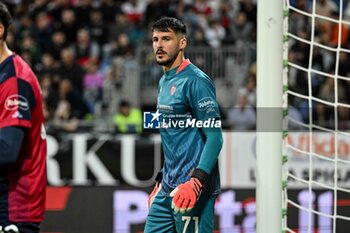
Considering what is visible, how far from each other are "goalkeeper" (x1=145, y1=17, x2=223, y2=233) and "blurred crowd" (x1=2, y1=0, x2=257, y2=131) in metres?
7.65

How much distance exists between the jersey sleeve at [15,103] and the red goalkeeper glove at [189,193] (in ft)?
2.88

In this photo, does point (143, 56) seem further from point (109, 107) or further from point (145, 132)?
point (145, 132)

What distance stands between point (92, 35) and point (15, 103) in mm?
10515

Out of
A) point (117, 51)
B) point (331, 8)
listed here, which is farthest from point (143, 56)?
point (331, 8)

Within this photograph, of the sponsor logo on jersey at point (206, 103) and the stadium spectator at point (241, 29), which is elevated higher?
the stadium spectator at point (241, 29)

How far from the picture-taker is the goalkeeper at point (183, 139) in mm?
4254

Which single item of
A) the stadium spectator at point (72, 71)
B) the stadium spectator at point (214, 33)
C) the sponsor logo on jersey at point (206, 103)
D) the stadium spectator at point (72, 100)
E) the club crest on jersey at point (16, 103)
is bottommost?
the club crest on jersey at point (16, 103)

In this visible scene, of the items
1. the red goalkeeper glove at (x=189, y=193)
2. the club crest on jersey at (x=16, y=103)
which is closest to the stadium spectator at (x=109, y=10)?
the red goalkeeper glove at (x=189, y=193)

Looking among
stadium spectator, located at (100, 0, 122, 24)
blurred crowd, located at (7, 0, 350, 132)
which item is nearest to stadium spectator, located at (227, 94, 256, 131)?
blurred crowd, located at (7, 0, 350, 132)

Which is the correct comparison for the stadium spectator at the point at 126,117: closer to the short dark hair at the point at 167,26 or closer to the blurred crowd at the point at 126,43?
the blurred crowd at the point at 126,43

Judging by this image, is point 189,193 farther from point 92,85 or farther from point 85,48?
point 85,48

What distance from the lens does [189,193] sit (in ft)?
13.6

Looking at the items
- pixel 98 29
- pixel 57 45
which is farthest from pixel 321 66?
pixel 57 45

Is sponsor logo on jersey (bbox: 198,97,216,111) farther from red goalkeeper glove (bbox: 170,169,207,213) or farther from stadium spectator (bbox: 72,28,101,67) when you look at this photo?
stadium spectator (bbox: 72,28,101,67)
